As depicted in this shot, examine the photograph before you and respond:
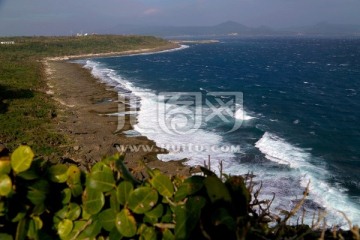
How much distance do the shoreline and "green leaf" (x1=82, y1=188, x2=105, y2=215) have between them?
387 inches

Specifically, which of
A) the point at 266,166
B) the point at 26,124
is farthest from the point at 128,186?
the point at 26,124

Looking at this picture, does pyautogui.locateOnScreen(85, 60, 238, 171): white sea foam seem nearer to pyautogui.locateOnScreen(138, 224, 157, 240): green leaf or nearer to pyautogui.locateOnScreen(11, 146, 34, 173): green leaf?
pyautogui.locateOnScreen(138, 224, 157, 240): green leaf

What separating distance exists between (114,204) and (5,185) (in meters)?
0.84

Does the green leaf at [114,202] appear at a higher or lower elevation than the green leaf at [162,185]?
lower

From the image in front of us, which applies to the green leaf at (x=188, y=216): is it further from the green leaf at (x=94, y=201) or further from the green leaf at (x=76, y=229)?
the green leaf at (x=76, y=229)

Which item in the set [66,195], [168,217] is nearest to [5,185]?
[66,195]

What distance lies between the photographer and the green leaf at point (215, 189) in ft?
9.18

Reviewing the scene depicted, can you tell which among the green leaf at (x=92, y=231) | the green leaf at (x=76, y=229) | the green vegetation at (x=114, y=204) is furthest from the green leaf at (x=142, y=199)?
the green leaf at (x=76, y=229)

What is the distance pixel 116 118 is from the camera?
3619 centimetres

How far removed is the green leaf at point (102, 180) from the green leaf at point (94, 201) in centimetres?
4

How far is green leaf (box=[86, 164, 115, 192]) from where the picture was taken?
2.97 meters

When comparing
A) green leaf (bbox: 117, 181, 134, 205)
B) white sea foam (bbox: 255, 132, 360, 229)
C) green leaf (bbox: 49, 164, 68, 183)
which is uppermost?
green leaf (bbox: 49, 164, 68, 183)

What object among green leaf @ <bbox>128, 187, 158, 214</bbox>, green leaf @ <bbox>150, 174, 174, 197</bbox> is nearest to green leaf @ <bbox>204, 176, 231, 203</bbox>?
green leaf @ <bbox>150, 174, 174, 197</bbox>

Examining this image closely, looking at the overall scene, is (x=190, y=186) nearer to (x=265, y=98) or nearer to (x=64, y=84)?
(x=265, y=98)
